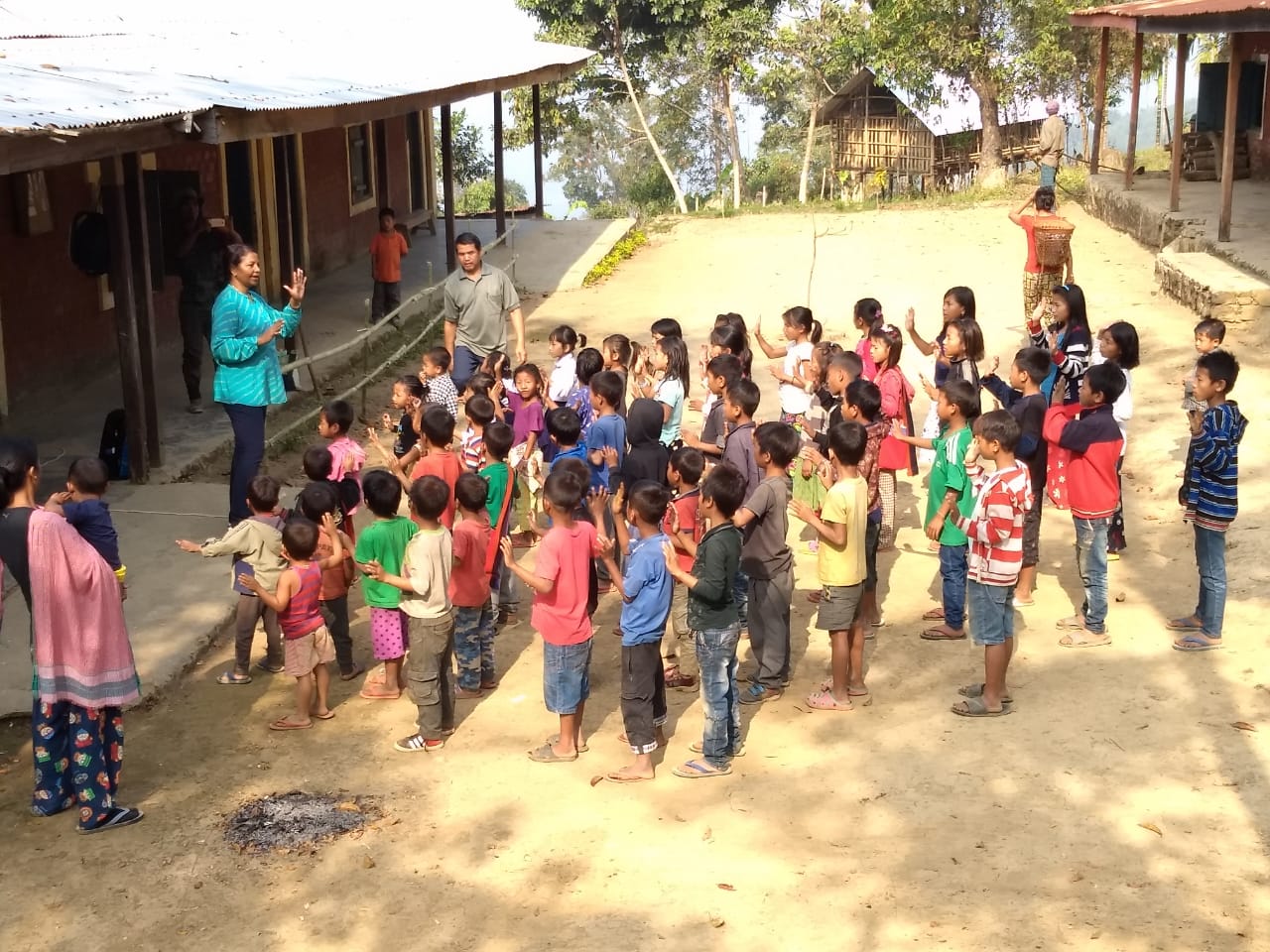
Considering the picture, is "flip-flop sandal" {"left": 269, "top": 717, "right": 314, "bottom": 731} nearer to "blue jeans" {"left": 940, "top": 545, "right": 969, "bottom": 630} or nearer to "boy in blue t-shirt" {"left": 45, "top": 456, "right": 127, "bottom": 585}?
"boy in blue t-shirt" {"left": 45, "top": 456, "right": 127, "bottom": 585}

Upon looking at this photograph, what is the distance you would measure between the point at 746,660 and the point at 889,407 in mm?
1718

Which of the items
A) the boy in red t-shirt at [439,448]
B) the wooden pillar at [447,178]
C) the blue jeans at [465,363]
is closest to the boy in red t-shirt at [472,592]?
the boy in red t-shirt at [439,448]

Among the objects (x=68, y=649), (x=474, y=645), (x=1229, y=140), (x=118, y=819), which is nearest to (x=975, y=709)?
(x=474, y=645)

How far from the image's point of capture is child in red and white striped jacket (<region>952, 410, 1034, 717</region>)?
5.93 meters

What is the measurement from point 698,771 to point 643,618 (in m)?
0.68

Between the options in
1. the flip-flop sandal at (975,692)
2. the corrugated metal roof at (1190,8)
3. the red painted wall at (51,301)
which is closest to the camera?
the flip-flop sandal at (975,692)

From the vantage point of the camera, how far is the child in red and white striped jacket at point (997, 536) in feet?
19.5

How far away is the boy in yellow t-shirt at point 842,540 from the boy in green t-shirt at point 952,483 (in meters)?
0.60

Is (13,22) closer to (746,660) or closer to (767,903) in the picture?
(746,660)

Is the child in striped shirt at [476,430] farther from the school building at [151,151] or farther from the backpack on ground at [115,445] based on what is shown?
the backpack on ground at [115,445]

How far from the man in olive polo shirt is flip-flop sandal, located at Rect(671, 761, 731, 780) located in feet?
13.7

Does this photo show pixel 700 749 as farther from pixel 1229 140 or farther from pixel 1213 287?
pixel 1229 140

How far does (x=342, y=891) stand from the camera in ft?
16.0

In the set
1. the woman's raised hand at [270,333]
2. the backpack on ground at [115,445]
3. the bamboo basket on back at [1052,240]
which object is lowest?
the backpack on ground at [115,445]
